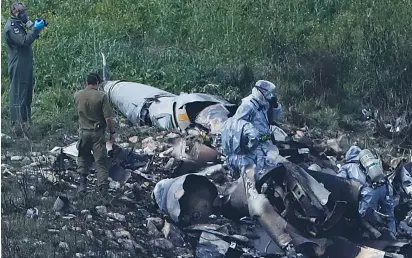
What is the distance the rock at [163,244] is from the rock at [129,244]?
154 mm

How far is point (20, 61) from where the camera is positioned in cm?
1034

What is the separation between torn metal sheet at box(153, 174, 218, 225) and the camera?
27.1 ft

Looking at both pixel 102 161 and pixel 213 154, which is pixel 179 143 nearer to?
pixel 213 154

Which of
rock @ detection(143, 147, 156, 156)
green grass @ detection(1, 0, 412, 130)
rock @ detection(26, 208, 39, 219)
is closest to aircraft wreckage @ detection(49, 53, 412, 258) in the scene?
rock @ detection(143, 147, 156, 156)

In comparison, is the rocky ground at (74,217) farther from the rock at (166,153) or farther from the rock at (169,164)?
the rock at (166,153)

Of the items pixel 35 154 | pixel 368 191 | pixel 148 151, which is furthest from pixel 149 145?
pixel 368 191

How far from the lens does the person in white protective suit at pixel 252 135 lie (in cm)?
841

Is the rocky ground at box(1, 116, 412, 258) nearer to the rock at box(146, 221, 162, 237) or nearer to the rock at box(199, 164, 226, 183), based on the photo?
the rock at box(146, 221, 162, 237)

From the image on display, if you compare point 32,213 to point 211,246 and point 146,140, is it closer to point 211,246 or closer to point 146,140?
point 211,246

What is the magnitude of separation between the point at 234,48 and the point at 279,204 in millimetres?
4712

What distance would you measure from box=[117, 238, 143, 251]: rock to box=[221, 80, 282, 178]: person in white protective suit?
3.95 ft

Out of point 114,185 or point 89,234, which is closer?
point 89,234

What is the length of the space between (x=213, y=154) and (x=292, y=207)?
1.58 meters

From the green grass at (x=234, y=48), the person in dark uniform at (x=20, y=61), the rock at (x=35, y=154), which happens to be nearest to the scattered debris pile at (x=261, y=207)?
the rock at (x=35, y=154)
